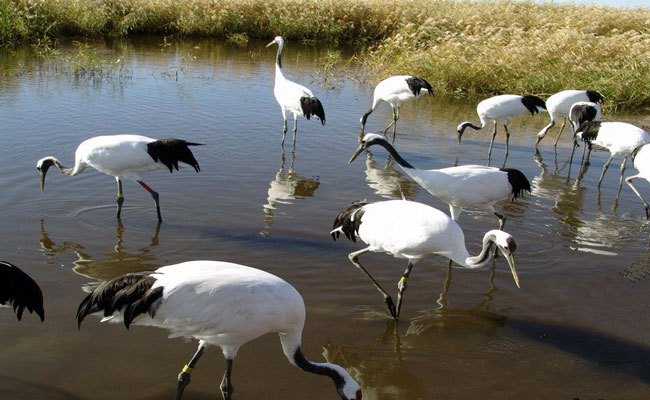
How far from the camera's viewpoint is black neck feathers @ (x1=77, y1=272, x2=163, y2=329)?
12.2 ft

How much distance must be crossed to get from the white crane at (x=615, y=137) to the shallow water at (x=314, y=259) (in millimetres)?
511

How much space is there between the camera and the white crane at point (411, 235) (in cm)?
487

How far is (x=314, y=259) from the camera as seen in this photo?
5.92 meters

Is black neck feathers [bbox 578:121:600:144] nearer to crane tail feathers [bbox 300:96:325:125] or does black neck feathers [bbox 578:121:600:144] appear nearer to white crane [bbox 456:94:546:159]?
white crane [bbox 456:94:546:159]

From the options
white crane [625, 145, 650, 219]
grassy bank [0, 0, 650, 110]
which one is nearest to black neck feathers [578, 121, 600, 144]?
white crane [625, 145, 650, 219]

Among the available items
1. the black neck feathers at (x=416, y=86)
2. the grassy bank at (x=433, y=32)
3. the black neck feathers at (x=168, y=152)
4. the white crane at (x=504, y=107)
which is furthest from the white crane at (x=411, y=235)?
the grassy bank at (x=433, y=32)

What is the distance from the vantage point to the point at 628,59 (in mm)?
13750

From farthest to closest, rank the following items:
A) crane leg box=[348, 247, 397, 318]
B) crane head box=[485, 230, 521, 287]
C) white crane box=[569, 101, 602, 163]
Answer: white crane box=[569, 101, 602, 163], crane leg box=[348, 247, 397, 318], crane head box=[485, 230, 521, 287]

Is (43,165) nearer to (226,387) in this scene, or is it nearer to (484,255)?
(226,387)

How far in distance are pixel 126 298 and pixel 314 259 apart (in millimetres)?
2428

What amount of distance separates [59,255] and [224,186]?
7.66 feet

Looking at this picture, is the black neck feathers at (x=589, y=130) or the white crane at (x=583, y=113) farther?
the white crane at (x=583, y=113)

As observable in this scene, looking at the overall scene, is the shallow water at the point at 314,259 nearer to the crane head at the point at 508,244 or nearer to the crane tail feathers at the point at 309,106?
the crane tail feathers at the point at 309,106

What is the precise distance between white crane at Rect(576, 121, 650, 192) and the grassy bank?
379 cm
